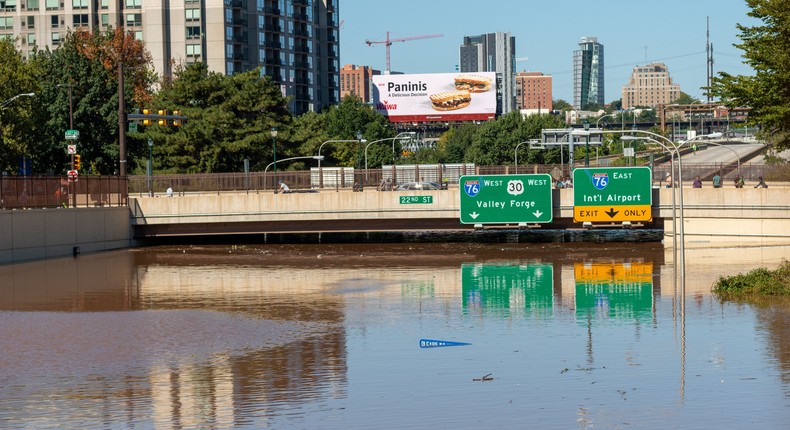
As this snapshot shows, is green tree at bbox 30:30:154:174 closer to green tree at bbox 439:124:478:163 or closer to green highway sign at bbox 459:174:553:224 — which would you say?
green highway sign at bbox 459:174:553:224

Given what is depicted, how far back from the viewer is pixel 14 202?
62.4m

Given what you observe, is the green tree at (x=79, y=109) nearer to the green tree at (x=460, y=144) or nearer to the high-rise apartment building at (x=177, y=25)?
the high-rise apartment building at (x=177, y=25)

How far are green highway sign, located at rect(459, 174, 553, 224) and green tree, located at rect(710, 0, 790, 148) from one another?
12.7 m

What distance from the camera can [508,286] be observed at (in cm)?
4734

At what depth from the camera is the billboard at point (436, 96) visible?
6752 inches

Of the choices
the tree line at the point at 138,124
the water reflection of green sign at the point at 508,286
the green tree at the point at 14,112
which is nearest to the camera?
the water reflection of green sign at the point at 508,286

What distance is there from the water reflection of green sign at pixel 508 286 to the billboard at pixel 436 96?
115523 millimetres

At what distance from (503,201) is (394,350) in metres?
40.3

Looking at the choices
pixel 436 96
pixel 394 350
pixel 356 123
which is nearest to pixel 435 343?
pixel 394 350

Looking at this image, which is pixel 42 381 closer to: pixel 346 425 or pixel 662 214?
pixel 346 425

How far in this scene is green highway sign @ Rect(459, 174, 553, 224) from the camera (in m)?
69.5

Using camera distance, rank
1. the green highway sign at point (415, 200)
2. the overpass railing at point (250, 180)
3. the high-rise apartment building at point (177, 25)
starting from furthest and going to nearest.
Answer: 1. the high-rise apartment building at point (177, 25)
2. the overpass railing at point (250, 180)
3. the green highway sign at point (415, 200)

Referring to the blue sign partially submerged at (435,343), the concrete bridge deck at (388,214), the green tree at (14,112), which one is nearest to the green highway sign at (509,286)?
the blue sign partially submerged at (435,343)

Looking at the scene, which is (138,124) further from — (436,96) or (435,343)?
(435,343)
